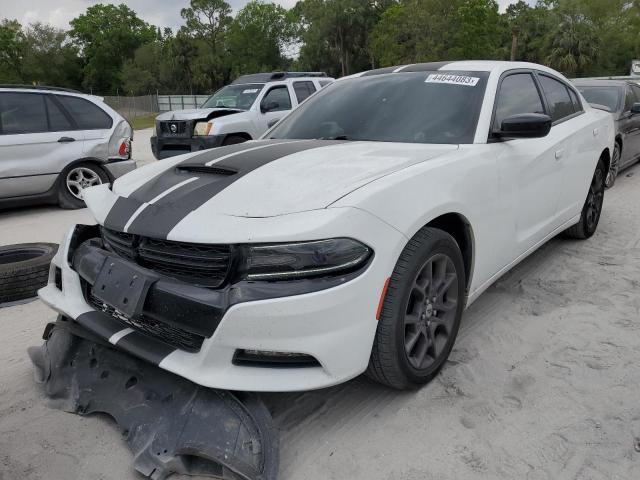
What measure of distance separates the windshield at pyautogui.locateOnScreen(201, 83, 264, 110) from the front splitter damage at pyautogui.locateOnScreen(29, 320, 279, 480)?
26.0 feet

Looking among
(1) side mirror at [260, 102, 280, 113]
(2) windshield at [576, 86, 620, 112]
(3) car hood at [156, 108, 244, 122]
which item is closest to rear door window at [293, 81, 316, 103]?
(1) side mirror at [260, 102, 280, 113]

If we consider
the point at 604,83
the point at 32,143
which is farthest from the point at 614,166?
the point at 32,143

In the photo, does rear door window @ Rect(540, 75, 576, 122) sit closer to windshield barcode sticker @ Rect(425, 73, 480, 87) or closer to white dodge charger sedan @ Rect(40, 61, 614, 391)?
white dodge charger sedan @ Rect(40, 61, 614, 391)

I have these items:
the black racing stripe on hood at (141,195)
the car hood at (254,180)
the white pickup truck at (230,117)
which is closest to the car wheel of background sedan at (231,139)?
the white pickup truck at (230,117)

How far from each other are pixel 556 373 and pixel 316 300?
1577 millimetres

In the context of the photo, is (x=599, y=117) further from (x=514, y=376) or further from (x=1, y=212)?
(x=1, y=212)

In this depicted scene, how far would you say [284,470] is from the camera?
2.22 metres

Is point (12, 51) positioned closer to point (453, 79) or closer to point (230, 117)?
point (230, 117)

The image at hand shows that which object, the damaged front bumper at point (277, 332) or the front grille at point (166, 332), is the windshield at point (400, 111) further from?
the front grille at point (166, 332)

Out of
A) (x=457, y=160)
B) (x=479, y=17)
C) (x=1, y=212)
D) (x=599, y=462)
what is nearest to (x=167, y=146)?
(x=1, y=212)

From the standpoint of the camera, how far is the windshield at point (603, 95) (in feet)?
26.6

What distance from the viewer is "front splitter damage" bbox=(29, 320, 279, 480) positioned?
2123 mm

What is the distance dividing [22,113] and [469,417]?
261 inches

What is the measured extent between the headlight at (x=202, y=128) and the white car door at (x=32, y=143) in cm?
244
